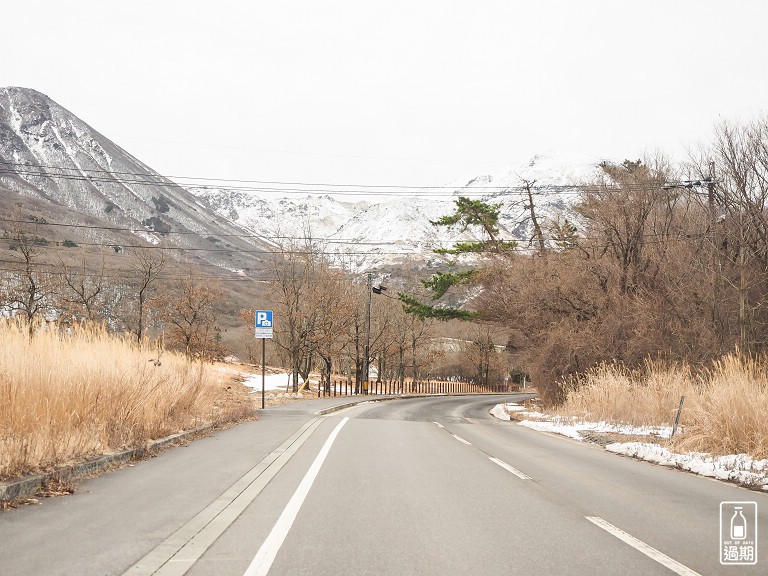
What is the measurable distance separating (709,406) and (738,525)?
21.5 feet

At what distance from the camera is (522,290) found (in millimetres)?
33438

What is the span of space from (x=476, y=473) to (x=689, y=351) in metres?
17.0

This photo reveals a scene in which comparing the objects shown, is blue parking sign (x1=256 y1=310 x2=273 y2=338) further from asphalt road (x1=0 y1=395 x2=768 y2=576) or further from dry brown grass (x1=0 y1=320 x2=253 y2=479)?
asphalt road (x1=0 y1=395 x2=768 y2=576)

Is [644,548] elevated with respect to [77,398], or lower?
lower

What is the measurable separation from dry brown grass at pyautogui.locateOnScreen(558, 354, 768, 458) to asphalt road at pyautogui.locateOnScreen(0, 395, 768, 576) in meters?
1.50

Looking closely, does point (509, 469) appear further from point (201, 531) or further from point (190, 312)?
point (190, 312)

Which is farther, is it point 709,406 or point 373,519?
point 709,406

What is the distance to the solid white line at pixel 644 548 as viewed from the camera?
17.1ft

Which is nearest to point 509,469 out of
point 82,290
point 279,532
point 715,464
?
point 715,464
